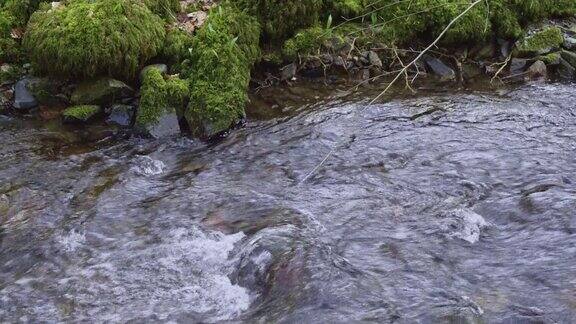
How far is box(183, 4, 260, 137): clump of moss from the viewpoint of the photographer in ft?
22.5

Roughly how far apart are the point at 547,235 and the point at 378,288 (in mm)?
1527

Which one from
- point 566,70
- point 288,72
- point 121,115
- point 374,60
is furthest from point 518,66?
point 121,115

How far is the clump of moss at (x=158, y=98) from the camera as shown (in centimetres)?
683

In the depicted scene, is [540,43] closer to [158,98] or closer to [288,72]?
[288,72]

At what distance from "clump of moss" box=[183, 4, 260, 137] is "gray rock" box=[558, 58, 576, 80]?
419 centimetres

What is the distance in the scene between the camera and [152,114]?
22.4 feet

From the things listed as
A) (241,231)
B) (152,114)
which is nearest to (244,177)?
(241,231)

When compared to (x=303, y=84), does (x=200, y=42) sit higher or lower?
higher

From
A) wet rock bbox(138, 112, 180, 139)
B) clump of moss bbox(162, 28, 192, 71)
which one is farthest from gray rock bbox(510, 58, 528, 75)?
wet rock bbox(138, 112, 180, 139)

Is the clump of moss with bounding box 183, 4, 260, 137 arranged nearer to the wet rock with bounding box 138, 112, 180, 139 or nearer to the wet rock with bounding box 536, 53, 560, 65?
the wet rock with bounding box 138, 112, 180, 139

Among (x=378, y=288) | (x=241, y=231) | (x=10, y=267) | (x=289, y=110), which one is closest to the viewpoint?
(x=378, y=288)

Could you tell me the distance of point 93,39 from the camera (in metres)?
6.93

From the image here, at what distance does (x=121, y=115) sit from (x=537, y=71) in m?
5.57

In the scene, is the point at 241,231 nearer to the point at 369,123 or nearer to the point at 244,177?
the point at 244,177
